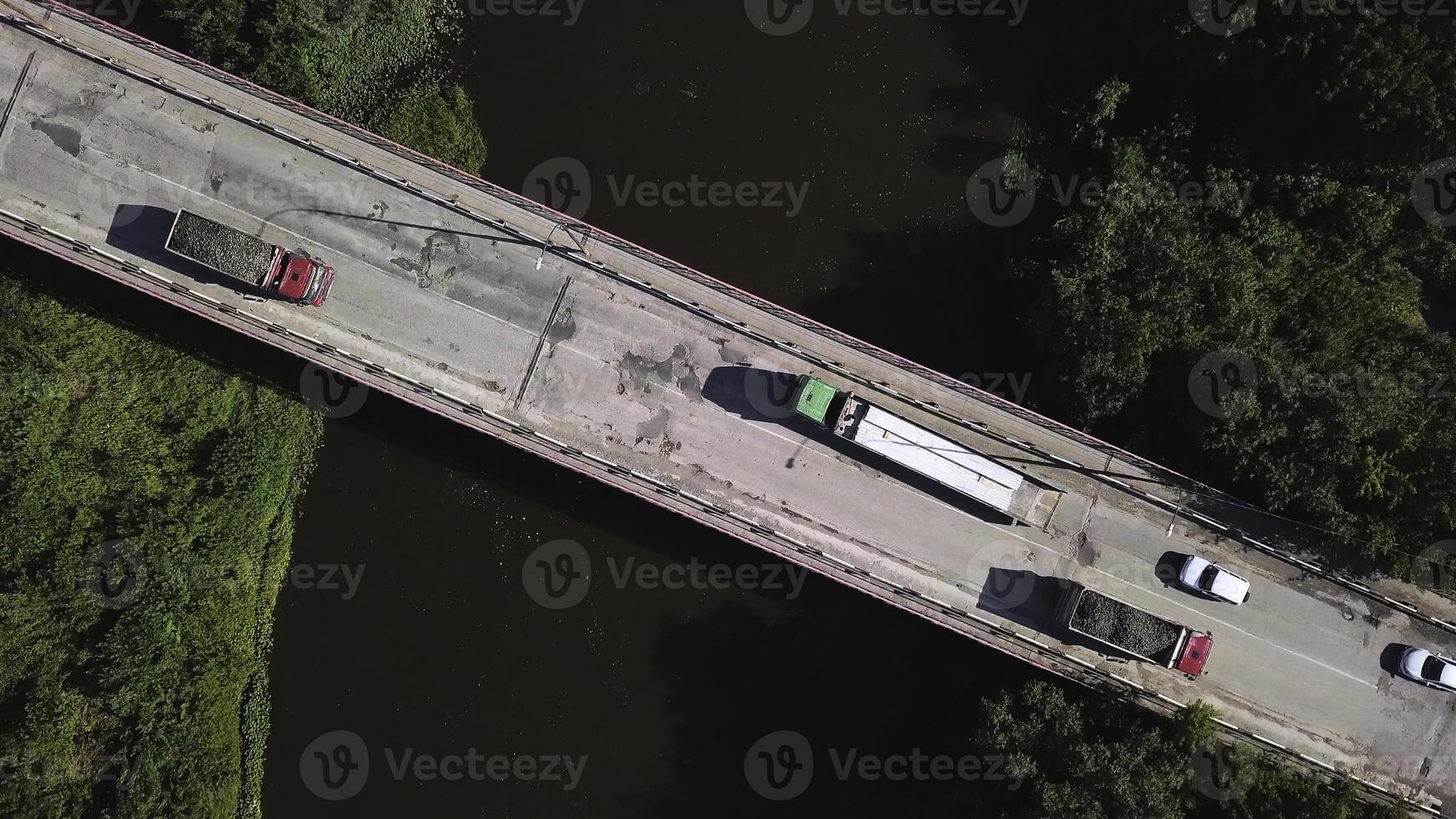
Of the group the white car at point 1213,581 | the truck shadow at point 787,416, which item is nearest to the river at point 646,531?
the truck shadow at point 787,416

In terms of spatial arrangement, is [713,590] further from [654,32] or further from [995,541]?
[654,32]

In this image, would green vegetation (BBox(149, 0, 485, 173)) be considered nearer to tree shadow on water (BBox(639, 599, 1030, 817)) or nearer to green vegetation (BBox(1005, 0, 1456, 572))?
tree shadow on water (BBox(639, 599, 1030, 817))

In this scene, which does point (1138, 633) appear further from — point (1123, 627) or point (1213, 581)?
point (1213, 581)

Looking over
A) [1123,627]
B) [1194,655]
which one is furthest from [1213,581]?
[1123,627]

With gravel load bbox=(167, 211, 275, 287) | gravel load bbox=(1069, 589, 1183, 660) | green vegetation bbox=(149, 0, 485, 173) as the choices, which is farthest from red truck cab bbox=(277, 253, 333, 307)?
gravel load bbox=(1069, 589, 1183, 660)

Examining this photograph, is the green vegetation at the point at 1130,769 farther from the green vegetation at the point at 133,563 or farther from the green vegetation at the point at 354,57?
the green vegetation at the point at 354,57

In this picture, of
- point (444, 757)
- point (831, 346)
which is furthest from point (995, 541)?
point (444, 757)

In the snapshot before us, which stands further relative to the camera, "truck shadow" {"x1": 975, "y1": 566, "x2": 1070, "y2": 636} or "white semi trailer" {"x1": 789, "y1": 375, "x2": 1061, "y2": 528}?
"truck shadow" {"x1": 975, "y1": 566, "x2": 1070, "y2": 636}
